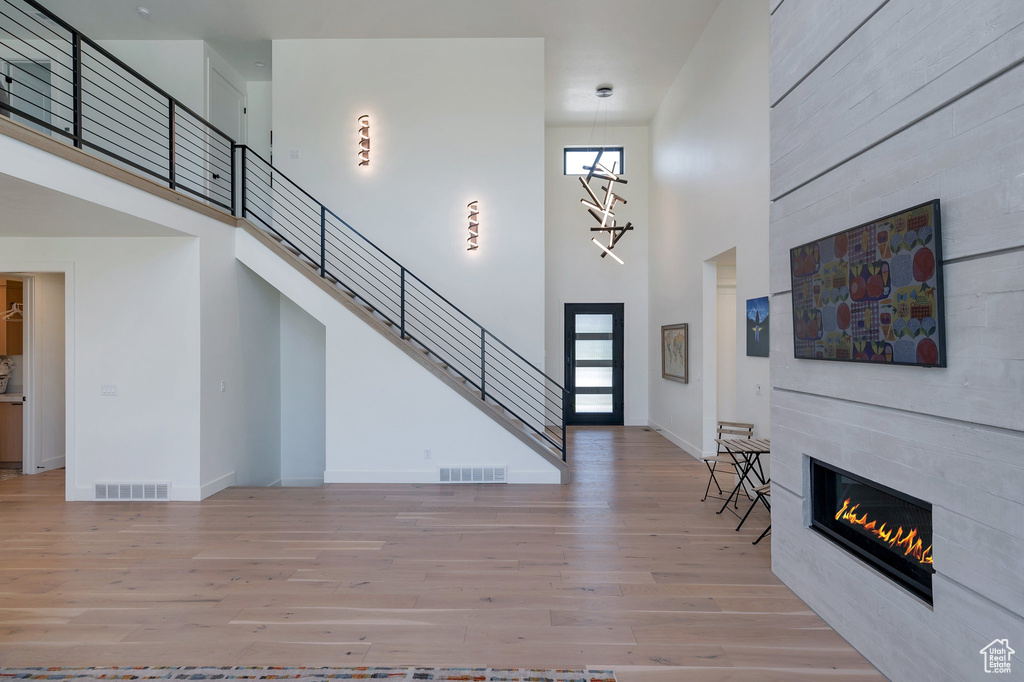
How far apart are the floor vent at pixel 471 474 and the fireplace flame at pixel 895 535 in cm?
362

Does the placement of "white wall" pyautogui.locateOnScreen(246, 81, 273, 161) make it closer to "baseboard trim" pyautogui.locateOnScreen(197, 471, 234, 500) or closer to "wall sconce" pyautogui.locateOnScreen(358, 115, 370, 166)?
"wall sconce" pyautogui.locateOnScreen(358, 115, 370, 166)

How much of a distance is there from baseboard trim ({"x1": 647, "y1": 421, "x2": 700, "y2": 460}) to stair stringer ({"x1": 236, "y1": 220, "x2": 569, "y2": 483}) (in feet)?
7.75

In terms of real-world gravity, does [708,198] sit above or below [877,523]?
above

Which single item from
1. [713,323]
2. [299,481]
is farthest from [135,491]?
[713,323]

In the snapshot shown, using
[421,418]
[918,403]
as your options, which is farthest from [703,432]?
[918,403]

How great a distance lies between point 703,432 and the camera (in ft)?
23.8

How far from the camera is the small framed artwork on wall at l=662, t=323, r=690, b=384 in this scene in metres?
7.92

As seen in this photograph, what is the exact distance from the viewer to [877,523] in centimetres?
268

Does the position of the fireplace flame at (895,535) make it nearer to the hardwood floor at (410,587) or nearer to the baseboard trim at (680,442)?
the hardwood floor at (410,587)

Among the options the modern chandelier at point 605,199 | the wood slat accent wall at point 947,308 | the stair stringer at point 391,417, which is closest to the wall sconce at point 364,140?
the stair stringer at point 391,417

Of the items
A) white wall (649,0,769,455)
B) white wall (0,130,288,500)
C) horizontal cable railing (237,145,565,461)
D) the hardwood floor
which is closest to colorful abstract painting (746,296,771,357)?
white wall (649,0,769,455)

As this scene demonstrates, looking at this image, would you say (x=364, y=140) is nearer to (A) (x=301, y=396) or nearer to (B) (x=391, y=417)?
(A) (x=301, y=396)

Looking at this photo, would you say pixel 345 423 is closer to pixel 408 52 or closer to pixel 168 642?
pixel 168 642

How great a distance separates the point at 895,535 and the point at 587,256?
8112 millimetres
